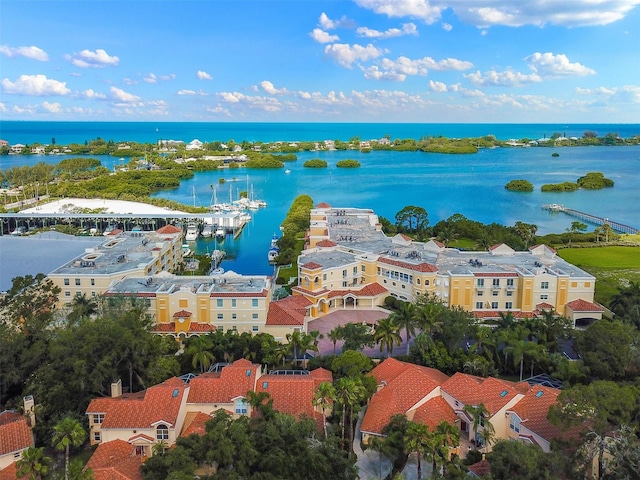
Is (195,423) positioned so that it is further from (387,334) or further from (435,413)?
(387,334)

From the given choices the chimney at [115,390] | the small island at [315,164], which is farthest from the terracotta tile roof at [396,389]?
the small island at [315,164]

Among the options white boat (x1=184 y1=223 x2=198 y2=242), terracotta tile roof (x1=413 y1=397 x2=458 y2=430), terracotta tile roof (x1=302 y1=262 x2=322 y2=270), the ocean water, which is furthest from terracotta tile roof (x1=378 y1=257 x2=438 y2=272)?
white boat (x1=184 y1=223 x2=198 y2=242)

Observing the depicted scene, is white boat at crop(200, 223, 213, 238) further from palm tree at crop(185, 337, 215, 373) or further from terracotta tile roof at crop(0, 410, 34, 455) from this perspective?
terracotta tile roof at crop(0, 410, 34, 455)

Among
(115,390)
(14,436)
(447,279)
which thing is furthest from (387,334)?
(14,436)

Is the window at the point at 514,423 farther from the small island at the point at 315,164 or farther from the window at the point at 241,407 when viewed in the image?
the small island at the point at 315,164

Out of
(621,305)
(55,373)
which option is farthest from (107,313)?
(621,305)

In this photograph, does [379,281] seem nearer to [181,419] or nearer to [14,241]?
[181,419]
